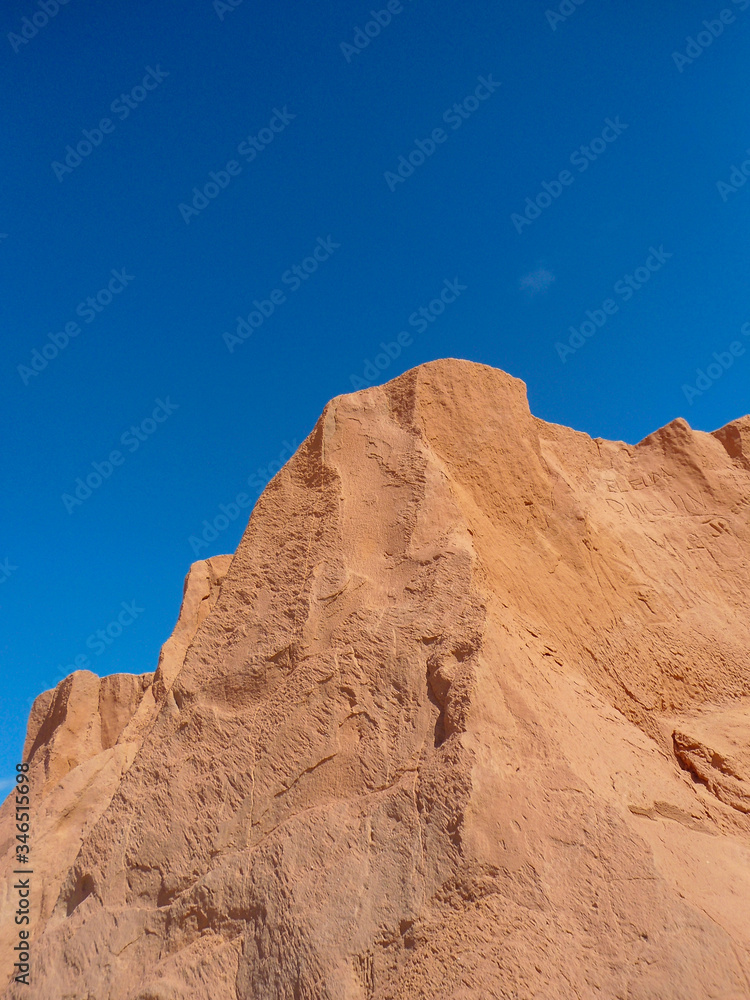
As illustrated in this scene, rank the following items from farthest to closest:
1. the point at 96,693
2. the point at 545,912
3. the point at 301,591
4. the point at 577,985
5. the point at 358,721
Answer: the point at 96,693, the point at 301,591, the point at 358,721, the point at 545,912, the point at 577,985

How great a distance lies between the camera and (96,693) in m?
13.2

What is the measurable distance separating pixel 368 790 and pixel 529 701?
1240 millimetres

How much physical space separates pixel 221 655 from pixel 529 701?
269 centimetres

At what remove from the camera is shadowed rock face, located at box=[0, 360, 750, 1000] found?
410 cm

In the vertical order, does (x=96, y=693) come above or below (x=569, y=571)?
above

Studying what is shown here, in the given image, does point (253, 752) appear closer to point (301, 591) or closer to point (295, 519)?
point (301, 591)

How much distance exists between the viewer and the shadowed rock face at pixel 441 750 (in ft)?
13.4

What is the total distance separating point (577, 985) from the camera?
12.4 feet

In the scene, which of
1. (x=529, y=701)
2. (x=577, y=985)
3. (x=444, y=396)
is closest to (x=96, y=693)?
(x=444, y=396)

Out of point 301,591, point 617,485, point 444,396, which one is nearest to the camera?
point 301,591

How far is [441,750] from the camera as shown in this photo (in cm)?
471

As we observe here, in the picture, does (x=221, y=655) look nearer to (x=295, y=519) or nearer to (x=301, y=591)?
(x=301, y=591)

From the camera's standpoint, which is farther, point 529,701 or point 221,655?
point 221,655

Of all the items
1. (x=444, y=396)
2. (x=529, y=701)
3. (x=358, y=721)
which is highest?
(x=444, y=396)
